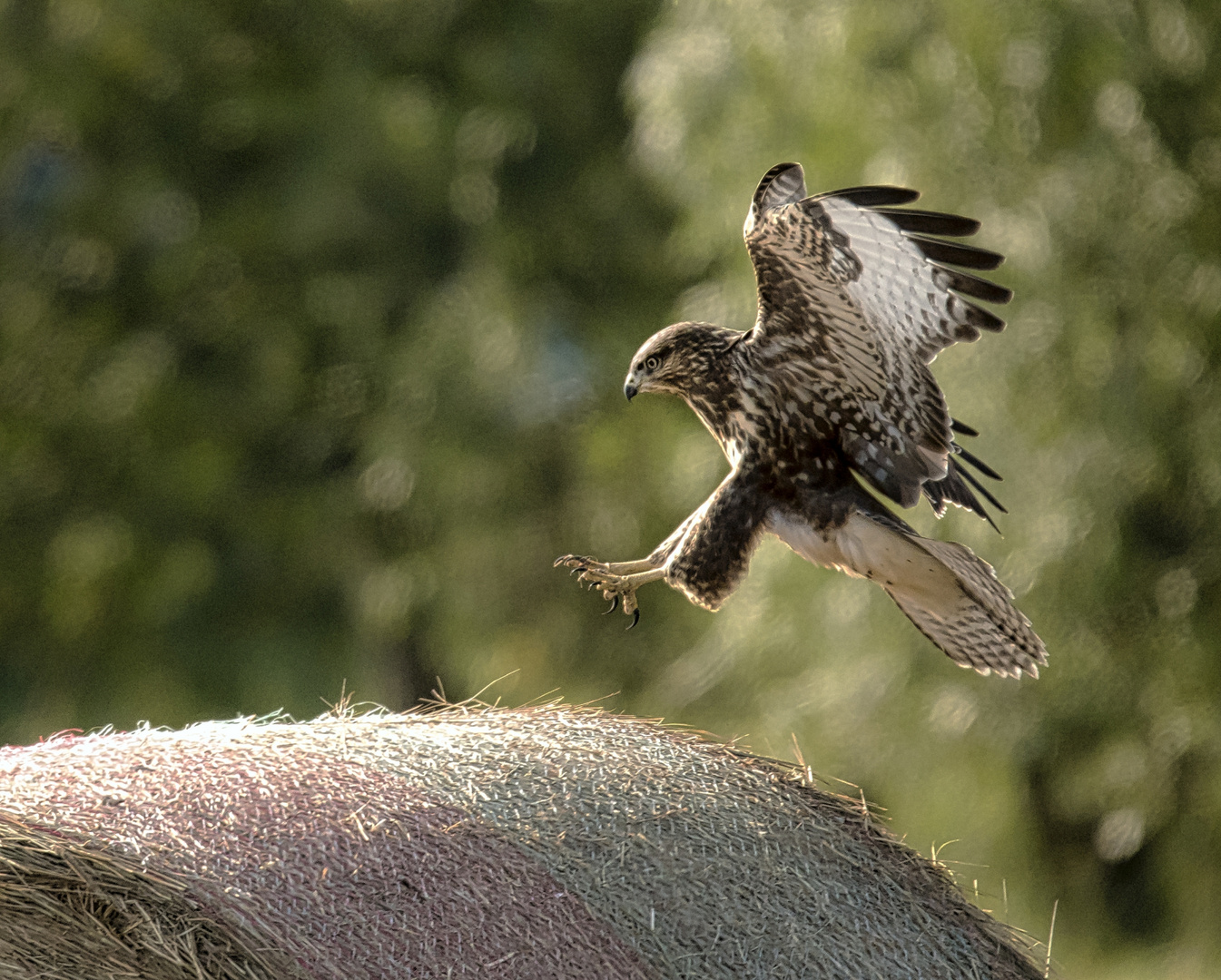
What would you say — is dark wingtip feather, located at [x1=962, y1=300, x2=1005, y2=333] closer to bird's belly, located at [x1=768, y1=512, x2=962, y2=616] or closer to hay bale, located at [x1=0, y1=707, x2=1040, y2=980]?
bird's belly, located at [x1=768, y1=512, x2=962, y2=616]

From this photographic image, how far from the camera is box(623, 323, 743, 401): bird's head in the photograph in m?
3.90

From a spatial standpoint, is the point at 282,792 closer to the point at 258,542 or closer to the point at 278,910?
the point at 278,910

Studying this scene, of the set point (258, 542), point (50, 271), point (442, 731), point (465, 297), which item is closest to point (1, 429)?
point (50, 271)

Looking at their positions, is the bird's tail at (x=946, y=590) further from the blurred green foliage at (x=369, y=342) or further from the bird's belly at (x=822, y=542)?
the blurred green foliage at (x=369, y=342)

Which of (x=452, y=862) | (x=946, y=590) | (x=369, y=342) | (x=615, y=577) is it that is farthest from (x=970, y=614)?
(x=369, y=342)

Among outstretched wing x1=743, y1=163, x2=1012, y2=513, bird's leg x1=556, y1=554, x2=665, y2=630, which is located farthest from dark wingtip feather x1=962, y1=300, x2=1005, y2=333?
bird's leg x1=556, y1=554, x2=665, y2=630

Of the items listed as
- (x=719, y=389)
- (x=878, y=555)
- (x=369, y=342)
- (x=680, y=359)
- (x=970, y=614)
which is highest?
(x=369, y=342)

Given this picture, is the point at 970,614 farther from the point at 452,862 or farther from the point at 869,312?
the point at 452,862

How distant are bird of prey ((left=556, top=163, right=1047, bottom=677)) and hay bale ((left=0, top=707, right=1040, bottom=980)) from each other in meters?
0.58

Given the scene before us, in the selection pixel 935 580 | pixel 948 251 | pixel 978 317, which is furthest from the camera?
pixel 935 580

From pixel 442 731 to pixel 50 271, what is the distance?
9.49 metres

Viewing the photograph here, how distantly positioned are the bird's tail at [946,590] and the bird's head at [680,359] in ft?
1.70

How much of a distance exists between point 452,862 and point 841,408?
152 centimetres

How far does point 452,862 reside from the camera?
2.86m
